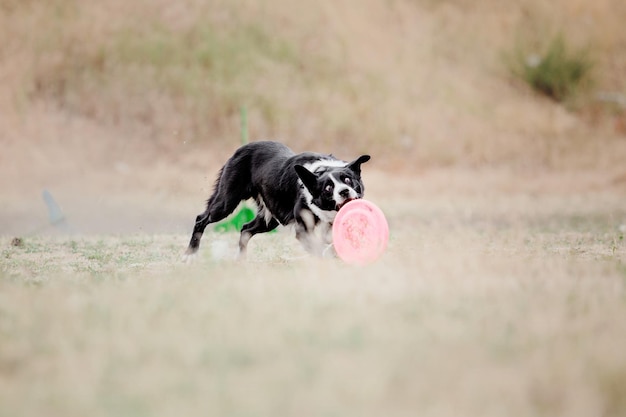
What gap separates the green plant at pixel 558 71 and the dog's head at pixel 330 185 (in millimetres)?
21990

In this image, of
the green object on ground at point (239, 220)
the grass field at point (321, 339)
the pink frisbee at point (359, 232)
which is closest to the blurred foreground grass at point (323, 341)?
the grass field at point (321, 339)

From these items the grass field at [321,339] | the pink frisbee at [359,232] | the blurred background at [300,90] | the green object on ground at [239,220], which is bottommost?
the grass field at [321,339]

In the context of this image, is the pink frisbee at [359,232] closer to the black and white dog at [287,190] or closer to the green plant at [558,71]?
the black and white dog at [287,190]

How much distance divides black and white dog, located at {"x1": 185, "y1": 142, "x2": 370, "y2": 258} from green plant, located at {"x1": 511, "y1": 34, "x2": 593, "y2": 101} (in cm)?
2120

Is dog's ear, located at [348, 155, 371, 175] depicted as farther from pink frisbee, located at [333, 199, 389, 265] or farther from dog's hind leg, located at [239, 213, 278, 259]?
dog's hind leg, located at [239, 213, 278, 259]

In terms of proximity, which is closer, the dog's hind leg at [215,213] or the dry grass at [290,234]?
the dry grass at [290,234]

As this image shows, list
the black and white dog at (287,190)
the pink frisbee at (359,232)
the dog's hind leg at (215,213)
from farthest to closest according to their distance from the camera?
the dog's hind leg at (215,213)
the black and white dog at (287,190)
the pink frisbee at (359,232)

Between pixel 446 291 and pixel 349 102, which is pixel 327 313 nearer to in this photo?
pixel 446 291

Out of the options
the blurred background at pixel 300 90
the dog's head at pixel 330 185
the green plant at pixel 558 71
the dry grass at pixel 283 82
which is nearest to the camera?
the dog's head at pixel 330 185

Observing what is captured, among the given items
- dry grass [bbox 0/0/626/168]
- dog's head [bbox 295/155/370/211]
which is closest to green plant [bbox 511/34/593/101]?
dry grass [bbox 0/0/626/168]

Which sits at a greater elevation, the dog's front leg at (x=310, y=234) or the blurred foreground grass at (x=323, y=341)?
the dog's front leg at (x=310, y=234)

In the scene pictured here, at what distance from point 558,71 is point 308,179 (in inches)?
889

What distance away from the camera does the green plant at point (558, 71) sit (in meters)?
28.9

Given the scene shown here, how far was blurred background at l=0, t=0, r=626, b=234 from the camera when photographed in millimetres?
23875
